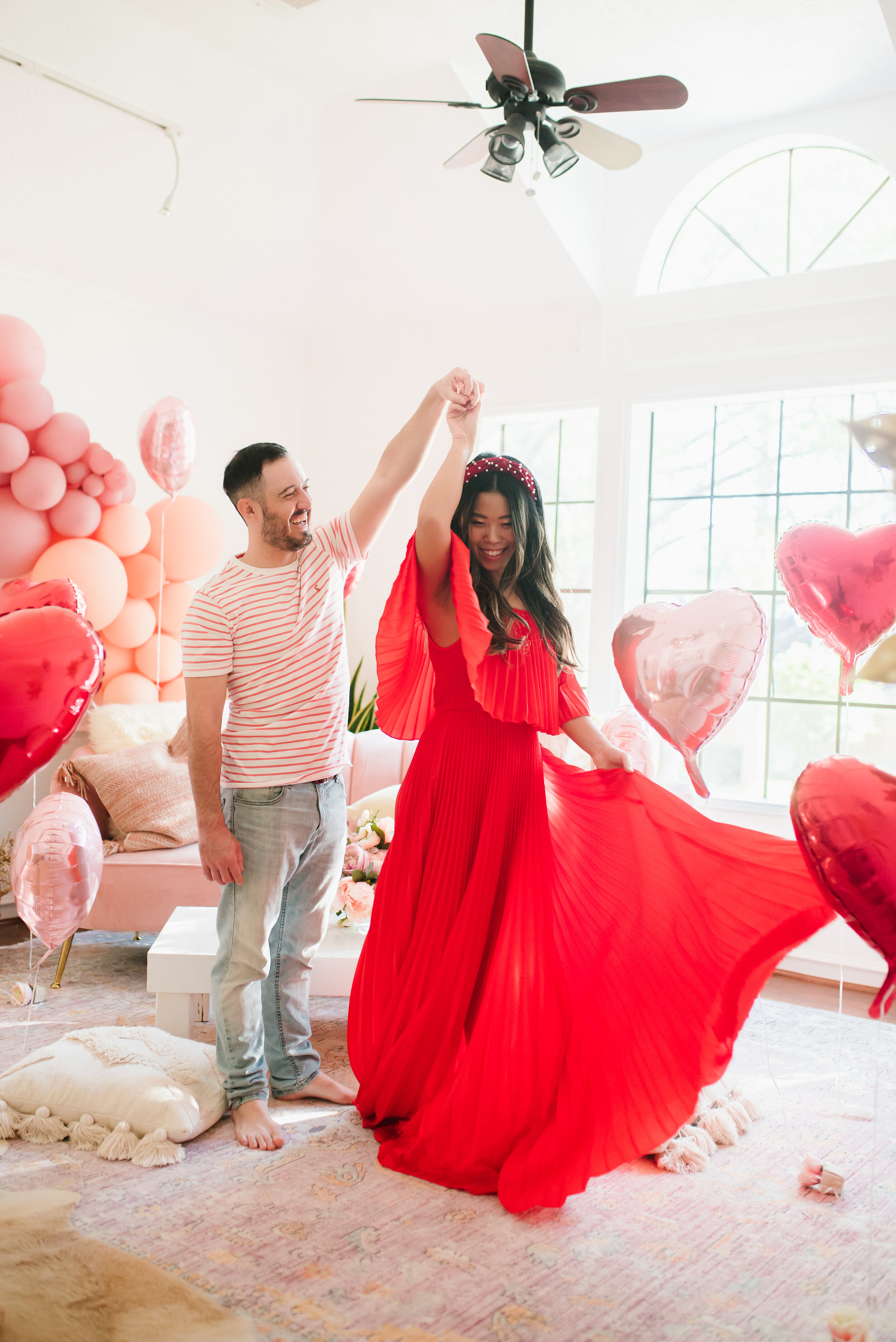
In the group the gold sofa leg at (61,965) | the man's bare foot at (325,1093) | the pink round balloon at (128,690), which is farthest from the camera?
the pink round balloon at (128,690)

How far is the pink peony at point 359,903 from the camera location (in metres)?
3.30

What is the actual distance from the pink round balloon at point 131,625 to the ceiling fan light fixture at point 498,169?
236cm

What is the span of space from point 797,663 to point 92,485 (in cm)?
329

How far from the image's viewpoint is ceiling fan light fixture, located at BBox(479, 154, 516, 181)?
133 inches

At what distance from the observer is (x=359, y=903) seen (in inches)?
130

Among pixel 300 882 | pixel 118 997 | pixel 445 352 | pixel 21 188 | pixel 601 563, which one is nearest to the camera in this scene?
pixel 300 882

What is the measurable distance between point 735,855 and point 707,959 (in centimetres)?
23

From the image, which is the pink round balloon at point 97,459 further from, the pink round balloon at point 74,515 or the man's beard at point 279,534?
the man's beard at point 279,534

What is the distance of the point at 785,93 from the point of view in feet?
14.7

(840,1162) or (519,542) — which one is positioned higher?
(519,542)

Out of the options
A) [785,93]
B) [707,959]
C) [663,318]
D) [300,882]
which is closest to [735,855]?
[707,959]

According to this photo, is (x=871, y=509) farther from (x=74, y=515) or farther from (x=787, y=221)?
(x=74, y=515)

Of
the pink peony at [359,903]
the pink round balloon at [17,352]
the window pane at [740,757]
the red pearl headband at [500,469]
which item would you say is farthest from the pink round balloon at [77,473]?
the window pane at [740,757]

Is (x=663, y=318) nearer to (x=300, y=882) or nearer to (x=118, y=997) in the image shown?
(x=300, y=882)
